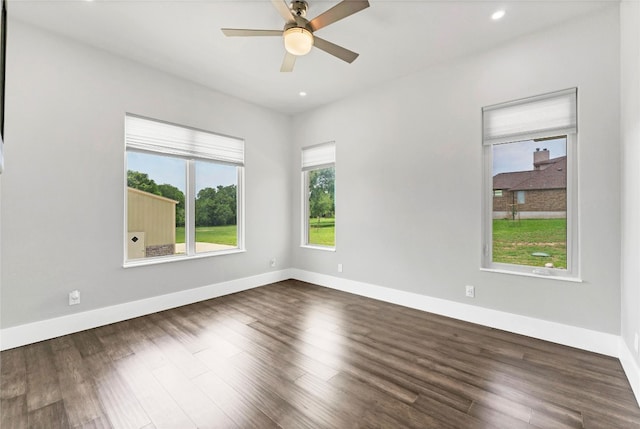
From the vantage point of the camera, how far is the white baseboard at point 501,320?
2520mm

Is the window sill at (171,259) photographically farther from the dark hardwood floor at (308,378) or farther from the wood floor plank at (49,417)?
the wood floor plank at (49,417)

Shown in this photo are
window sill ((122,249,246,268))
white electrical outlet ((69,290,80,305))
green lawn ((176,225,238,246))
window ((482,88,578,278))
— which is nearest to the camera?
window ((482,88,578,278))

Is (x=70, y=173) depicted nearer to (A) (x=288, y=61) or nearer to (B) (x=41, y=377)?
(B) (x=41, y=377)

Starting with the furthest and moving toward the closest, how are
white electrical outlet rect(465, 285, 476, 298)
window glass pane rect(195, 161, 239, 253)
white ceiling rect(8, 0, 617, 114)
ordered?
1. window glass pane rect(195, 161, 239, 253)
2. white electrical outlet rect(465, 285, 476, 298)
3. white ceiling rect(8, 0, 617, 114)

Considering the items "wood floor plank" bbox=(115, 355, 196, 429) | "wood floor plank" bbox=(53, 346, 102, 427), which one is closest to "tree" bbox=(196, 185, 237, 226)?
"wood floor plank" bbox=(53, 346, 102, 427)

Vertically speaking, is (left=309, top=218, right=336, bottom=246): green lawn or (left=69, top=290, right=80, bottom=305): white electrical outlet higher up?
(left=309, top=218, right=336, bottom=246): green lawn

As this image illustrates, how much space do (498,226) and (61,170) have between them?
4.78 metres

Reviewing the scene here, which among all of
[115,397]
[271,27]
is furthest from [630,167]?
[115,397]

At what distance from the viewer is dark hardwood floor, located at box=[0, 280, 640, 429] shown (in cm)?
173

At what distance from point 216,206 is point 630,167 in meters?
4.59

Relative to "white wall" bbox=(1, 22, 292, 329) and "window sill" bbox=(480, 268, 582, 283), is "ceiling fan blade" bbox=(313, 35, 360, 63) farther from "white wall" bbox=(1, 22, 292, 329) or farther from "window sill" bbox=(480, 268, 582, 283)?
"window sill" bbox=(480, 268, 582, 283)

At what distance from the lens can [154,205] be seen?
3.68 metres

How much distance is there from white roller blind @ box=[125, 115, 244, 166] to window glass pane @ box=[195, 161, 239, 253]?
17 centimetres

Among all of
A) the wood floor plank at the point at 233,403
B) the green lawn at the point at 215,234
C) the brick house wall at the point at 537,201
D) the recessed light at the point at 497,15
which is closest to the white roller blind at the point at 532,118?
the brick house wall at the point at 537,201
